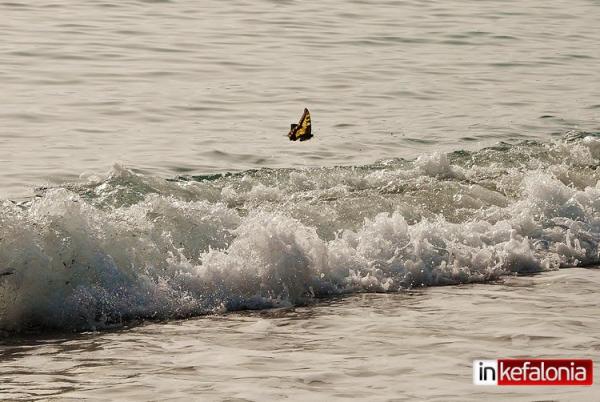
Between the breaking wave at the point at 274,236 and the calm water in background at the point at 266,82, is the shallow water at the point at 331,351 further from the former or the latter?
the calm water in background at the point at 266,82

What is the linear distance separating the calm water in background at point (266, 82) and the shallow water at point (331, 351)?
3317 mm

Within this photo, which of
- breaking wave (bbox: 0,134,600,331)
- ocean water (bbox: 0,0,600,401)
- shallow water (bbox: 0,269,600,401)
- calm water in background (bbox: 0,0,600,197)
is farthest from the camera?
calm water in background (bbox: 0,0,600,197)

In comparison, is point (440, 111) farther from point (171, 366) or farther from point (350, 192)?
point (171, 366)

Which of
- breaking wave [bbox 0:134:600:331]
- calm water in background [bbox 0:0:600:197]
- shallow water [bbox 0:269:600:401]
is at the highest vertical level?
Answer: calm water in background [bbox 0:0:600:197]

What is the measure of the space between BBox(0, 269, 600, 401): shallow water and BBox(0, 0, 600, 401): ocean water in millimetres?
22

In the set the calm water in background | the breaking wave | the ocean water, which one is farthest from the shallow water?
the calm water in background

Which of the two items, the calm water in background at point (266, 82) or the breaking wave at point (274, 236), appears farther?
the calm water in background at point (266, 82)

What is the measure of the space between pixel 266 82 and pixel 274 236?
22.8 feet

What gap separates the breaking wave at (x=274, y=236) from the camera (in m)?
7.82

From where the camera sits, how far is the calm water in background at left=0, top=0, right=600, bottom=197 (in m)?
12.0

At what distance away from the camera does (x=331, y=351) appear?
6.79 metres

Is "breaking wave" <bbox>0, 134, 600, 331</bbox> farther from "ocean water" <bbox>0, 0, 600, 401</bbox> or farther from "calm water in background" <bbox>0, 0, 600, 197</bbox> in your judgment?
"calm water in background" <bbox>0, 0, 600, 197</bbox>

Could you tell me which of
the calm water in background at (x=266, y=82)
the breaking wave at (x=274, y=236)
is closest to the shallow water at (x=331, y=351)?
the breaking wave at (x=274, y=236)

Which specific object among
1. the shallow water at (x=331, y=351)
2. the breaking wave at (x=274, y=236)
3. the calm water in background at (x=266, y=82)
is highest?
the calm water in background at (x=266, y=82)
